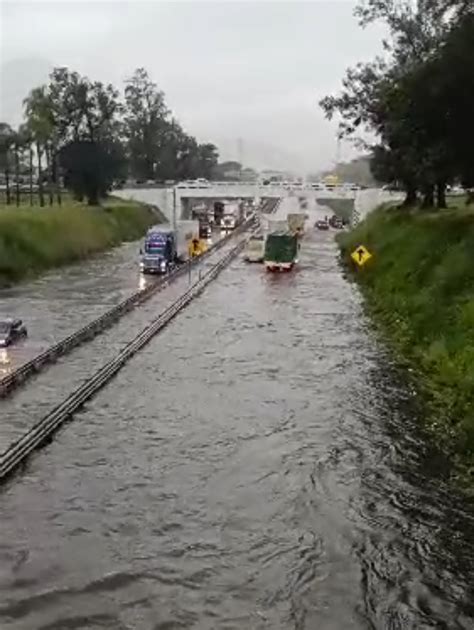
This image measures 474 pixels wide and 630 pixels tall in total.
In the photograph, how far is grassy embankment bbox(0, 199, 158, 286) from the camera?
56.2m

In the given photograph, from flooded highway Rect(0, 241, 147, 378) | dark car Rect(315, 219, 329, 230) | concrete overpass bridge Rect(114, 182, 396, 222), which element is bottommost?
dark car Rect(315, 219, 329, 230)

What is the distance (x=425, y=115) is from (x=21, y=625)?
29960 millimetres

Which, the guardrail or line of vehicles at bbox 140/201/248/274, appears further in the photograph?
the guardrail

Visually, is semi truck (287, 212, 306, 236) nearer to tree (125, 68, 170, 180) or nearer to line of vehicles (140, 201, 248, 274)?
line of vehicles (140, 201, 248, 274)

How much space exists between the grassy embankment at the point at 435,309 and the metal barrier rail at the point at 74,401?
31.6 ft

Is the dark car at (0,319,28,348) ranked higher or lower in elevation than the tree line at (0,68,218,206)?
lower

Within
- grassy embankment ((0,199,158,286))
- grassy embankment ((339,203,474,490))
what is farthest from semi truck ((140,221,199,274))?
grassy embankment ((339,203,474,490))

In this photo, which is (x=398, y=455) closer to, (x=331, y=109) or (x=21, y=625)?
(x=21, y=625)

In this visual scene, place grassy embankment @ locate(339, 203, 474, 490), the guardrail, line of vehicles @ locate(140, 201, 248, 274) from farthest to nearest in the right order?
the guardrail
line of vehicles @ locate(140, 201, 248, 274)
grassy embankment @ locate(339, 203, 474, 490)

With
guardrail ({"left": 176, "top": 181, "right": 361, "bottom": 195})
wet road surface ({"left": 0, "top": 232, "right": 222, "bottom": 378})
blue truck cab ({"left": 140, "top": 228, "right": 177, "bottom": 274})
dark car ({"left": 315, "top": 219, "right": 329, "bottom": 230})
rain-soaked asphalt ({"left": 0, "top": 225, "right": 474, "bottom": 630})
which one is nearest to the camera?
rain-soaked asphalt ({"left": 0, "top": 225, "right": 474, "bottom": 630})

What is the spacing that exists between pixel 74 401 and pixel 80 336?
10.5 metres

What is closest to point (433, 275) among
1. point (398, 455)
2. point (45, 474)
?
point (398, 455)

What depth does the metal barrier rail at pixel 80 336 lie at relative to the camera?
26.9m

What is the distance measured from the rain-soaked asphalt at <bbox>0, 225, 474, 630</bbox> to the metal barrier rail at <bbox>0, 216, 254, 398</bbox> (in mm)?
2949
